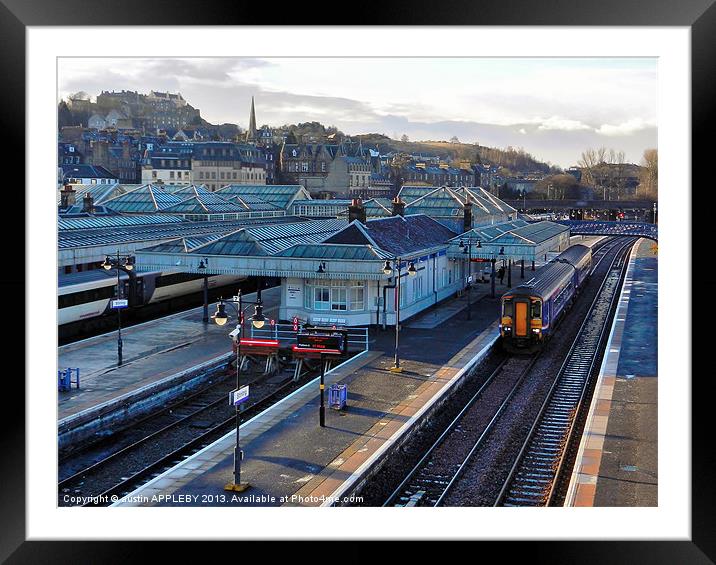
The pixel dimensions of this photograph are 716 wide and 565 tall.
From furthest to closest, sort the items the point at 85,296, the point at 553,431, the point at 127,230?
the point at 127,230 → the point at 85,296 → the point at 553,431

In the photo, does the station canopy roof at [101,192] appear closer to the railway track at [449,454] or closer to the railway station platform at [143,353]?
the railway station platform at [143,353]

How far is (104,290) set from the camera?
117ft

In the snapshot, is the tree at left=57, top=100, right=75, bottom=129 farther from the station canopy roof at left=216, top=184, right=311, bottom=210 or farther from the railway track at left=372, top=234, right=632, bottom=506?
the railway track at left=372, top=234, right=632, bottom=506

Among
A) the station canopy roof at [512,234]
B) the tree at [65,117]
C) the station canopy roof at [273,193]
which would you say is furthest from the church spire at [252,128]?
the station canopy roof at [512,234]

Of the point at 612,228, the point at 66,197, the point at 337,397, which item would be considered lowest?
the point at 337,397

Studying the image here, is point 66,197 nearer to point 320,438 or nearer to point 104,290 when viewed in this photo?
point 104,290

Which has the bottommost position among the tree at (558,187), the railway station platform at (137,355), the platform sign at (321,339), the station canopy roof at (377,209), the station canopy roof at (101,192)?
the railway station platform at (137,355)

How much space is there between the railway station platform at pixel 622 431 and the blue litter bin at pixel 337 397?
6616mm

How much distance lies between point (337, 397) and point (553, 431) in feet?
20.0

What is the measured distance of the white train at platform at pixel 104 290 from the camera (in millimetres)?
33375

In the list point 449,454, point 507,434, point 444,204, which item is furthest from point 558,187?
point 449,454

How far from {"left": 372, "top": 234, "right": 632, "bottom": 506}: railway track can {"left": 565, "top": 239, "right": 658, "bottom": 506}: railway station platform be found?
0.91m
